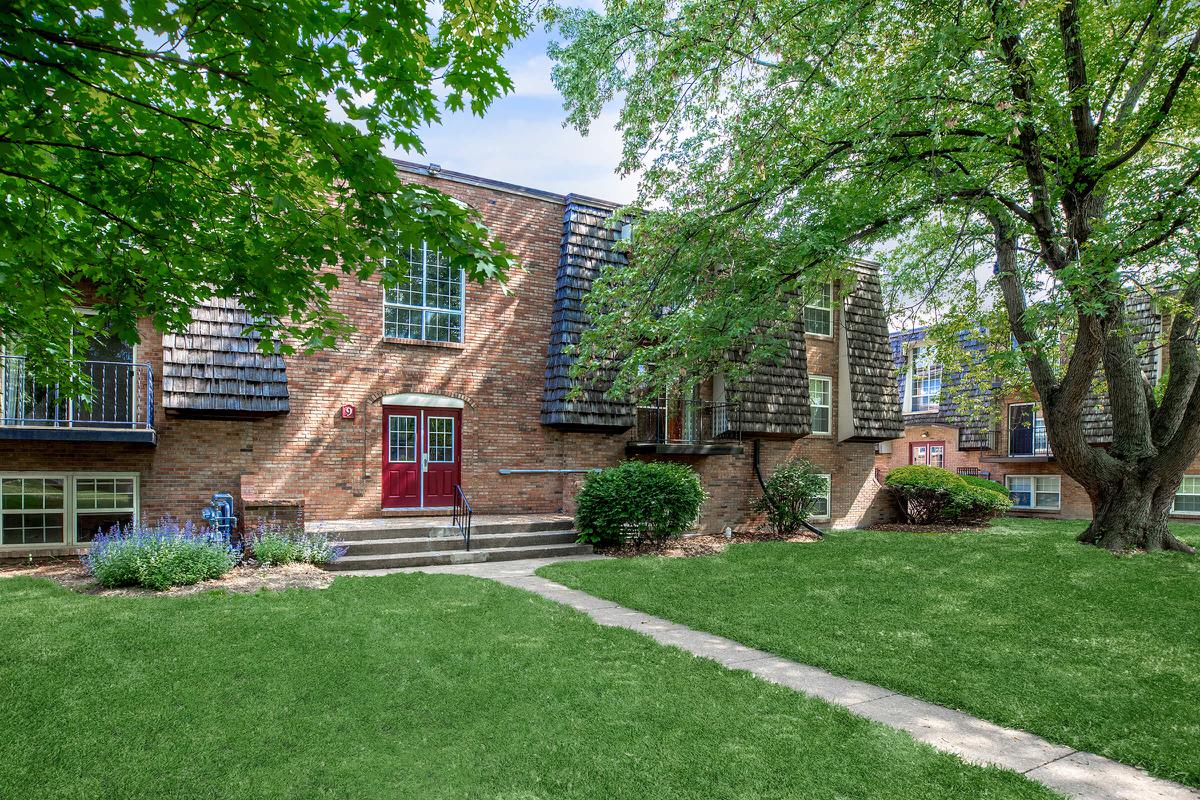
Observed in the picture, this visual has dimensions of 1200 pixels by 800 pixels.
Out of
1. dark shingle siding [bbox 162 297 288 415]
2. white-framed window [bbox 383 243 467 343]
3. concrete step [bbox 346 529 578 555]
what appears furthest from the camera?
white-framed window [bbox 383 243 467 343]

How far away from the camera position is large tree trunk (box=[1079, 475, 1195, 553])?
1149 cm

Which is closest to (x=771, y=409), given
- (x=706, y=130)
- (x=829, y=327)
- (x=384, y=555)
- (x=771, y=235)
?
(x=829, y=327)

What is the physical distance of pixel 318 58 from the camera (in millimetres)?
3678

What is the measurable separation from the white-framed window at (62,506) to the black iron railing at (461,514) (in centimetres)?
493

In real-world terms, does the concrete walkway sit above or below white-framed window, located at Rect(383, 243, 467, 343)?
below

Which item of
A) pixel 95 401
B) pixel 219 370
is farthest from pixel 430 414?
pixel 95 401

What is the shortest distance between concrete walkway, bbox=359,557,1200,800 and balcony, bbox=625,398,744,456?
24.5ft

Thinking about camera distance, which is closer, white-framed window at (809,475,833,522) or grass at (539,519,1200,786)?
grass at (539,519,1200,786)

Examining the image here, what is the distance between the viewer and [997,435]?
75.6 ft

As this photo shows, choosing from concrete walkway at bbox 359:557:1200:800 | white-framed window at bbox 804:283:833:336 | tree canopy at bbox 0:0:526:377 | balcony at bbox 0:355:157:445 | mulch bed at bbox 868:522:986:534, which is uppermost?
white-framed window at bbox 804:283:833:336

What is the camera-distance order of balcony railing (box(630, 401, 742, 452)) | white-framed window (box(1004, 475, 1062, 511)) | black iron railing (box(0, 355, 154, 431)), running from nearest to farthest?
black iron railing (box(0, 355, 154, 431)) < balcony railing (box(630, 401, 742, 452)) < white-framed window (box(1004, 475, 1062, 511))

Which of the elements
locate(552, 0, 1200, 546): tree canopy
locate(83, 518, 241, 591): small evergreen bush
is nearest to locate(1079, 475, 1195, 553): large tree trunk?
locate(552, 0, 1200, 546): tree canopy

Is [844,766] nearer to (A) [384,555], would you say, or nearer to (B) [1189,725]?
(B) [1189,725]

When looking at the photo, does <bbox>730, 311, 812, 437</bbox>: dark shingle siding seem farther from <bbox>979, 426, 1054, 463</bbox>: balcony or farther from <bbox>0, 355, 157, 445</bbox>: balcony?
<bbox>0, 355, 157, 445</bbox>: balcony
